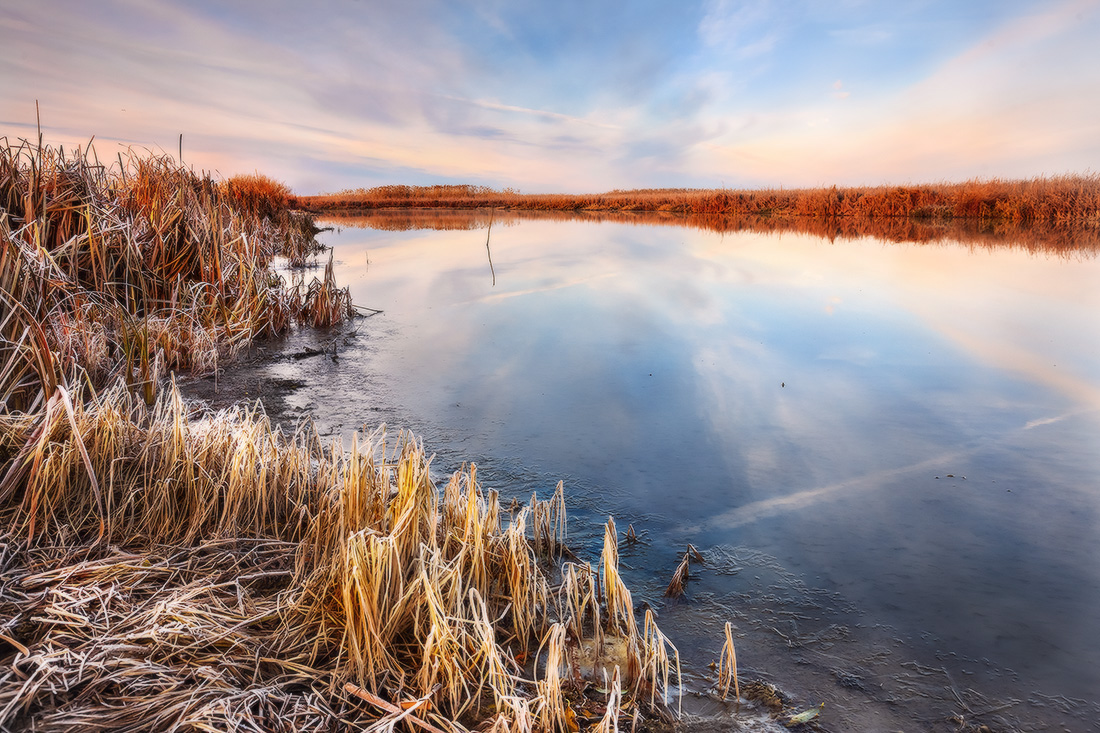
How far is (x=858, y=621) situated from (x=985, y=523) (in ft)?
4.71

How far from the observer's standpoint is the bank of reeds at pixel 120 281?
3.71 m

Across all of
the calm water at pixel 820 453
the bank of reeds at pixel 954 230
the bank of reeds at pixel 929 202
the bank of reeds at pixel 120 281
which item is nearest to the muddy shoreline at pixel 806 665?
the calm water at pixel 820 453

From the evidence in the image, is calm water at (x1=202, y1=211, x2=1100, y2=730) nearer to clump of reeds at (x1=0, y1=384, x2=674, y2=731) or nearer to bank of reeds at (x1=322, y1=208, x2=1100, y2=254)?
clump of reeds at (x1=0, y1=384, x2=674, y2=731)

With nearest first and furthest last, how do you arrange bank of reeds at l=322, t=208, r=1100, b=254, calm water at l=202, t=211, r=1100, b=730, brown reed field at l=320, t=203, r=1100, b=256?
calm water at l=202, t=211, r=1100, b=730, brown reed field at l=320, t=203, r=1100, b=256, bank of reeds at l=322, t=208, r=1100, b=254

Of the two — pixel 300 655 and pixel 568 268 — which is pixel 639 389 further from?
pixel 568 268

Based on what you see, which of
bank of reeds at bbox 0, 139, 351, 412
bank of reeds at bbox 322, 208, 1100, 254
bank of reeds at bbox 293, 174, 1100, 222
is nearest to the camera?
bank of reeds at bbox 0, 139, 351, 412

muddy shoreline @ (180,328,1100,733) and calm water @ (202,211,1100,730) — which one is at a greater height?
calm water @ (202,211,1100,730)

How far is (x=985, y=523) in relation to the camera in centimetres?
344

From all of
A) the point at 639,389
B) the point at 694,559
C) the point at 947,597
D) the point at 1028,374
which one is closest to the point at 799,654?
the point at 694,559

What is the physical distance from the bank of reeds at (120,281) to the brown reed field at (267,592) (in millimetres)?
84

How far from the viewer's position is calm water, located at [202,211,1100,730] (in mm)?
2432

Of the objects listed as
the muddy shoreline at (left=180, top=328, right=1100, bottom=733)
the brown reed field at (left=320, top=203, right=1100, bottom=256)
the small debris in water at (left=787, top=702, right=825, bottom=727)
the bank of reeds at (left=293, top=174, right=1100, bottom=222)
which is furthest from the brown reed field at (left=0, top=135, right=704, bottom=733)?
the bank of reeds at (left=293, top=174, right=1100, bottom=222)

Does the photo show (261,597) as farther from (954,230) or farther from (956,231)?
(954,230)

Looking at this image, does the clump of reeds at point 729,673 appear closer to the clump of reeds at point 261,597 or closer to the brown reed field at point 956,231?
the clump of reeds at point 261,597
